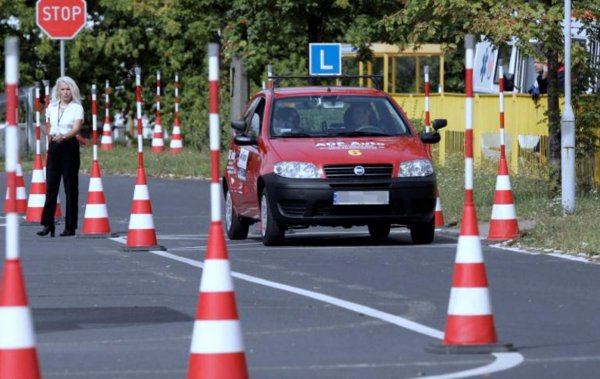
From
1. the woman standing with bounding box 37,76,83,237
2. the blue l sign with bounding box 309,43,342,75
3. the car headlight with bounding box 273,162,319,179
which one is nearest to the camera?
the car headlight with bounding box 273,162,319,179

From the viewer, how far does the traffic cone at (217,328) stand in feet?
28.7

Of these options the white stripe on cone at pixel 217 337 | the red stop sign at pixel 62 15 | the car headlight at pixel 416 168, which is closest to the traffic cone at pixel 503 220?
the car headlight at pixel 416 168

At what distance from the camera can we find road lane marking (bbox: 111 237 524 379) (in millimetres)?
9594

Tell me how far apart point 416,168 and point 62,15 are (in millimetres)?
21692

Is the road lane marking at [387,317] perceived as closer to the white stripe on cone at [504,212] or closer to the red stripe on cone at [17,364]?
the red stripe on cone at [17,364]

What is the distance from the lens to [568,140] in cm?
2169

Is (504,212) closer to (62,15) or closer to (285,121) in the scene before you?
(285,121)

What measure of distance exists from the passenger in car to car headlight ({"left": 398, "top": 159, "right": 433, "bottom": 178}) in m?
1.33

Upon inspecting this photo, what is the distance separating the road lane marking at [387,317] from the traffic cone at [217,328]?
1.08 metres

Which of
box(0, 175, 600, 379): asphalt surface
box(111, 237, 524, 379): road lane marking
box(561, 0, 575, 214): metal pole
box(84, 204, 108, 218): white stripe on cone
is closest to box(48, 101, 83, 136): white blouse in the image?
box(84, 204, 108, 218): white stripe on cone

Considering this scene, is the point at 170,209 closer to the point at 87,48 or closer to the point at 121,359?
the point at 121,359

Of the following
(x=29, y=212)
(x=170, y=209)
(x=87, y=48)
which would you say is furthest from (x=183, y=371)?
(x=87, y=48)

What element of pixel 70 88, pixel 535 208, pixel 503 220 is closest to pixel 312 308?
pixel 503 220

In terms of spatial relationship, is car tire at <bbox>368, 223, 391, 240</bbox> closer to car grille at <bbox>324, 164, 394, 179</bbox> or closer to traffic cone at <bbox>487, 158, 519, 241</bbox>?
traffic cone at <bbox>487, 158, 519, 241</bbox>
